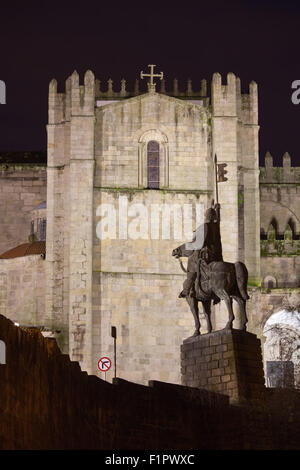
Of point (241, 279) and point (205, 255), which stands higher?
point (205, 255)

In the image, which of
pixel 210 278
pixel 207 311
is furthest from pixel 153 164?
pixel 210 278

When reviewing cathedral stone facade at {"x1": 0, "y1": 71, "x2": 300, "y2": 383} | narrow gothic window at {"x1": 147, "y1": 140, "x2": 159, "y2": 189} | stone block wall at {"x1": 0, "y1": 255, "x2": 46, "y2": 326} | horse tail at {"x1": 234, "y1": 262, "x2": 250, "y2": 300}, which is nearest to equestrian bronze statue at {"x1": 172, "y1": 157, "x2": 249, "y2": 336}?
horse tail at {"x1": 234, "y1": 262, "x2": 250, "y2": 300}

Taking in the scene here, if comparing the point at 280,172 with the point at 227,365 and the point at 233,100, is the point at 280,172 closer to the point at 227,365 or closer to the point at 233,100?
the point at 233,100

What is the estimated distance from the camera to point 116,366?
53906 millimetres

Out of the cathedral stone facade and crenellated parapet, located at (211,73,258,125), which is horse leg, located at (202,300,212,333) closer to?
the cathedral stone facade

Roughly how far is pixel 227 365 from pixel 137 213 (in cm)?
2152

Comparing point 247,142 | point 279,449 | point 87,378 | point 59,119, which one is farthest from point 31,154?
point 87,378

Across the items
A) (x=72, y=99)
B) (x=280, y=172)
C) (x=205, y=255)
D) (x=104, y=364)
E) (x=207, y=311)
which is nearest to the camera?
(x=205, y=255)

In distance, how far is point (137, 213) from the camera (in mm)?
56906

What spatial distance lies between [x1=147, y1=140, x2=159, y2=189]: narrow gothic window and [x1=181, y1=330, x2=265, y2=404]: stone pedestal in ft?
68.5

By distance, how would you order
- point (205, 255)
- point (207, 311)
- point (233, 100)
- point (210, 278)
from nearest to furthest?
point (210, 278)
point (205, 255)
point (207, 311)
point (233, 100)

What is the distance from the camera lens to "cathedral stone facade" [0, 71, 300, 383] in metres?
55.1

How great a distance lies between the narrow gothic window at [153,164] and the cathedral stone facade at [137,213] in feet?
0.16

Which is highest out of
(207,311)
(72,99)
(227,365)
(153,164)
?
(72,99)
